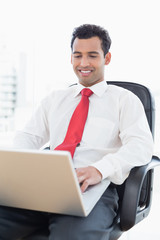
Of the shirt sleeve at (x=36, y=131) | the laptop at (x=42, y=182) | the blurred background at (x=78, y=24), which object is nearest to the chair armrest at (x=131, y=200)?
the laptop at (x=42, y=182)

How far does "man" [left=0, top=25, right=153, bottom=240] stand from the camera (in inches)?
48.6

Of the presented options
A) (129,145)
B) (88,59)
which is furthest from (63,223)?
(88,59)

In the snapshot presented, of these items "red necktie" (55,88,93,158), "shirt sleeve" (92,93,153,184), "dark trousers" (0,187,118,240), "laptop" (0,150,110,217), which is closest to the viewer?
"laptop" (0,150,110,217)

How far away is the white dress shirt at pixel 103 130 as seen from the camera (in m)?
1.42

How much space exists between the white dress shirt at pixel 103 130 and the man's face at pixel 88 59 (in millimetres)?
58

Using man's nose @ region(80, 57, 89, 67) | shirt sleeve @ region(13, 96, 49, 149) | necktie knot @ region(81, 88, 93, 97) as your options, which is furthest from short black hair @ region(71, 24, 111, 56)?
shirt sleeve @ region(13, 96, 49, 149)

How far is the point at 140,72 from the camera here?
328 cm

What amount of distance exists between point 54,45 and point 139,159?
238 cm

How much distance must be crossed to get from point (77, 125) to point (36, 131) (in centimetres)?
29

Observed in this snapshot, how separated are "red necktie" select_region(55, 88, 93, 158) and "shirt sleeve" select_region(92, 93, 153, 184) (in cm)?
18

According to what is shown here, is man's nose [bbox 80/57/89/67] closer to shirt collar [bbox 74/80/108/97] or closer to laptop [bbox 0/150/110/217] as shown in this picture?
shirt collar [bbox 74/80/108/97]

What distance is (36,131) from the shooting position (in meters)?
1.82

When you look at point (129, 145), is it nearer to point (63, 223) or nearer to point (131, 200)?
point (131, 200)

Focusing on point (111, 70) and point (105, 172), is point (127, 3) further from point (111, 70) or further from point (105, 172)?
point (105, 172)
